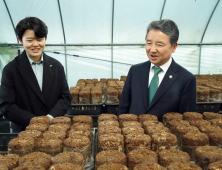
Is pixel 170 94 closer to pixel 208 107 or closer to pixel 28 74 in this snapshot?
pixel 28 74

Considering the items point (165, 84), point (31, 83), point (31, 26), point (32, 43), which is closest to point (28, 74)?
point (31, 83)

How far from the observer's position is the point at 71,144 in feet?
4.74

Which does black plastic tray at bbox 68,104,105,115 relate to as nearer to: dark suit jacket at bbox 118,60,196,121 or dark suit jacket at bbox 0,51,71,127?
dark suit jacket at bbox 0,51,71,127

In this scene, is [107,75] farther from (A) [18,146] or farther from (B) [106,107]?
(A) [18,146]

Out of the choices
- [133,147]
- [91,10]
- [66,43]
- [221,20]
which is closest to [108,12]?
[91,10]

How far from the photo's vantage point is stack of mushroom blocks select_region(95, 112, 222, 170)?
50.5 inches

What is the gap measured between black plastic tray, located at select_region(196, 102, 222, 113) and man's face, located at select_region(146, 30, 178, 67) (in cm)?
225

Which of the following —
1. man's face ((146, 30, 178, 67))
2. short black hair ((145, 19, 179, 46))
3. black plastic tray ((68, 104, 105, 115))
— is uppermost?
short black hair ((145, 19, 179, 46))

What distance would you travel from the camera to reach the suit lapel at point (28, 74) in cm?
236

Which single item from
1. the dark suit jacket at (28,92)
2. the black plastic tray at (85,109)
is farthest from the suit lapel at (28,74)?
the black plastic tray at (85,109)

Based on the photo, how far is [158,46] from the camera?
6.73ft

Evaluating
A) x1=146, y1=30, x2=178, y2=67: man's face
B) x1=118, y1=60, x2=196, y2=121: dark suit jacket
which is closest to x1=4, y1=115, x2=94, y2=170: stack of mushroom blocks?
x1=118, y1=60, x2=196, y2=121: dark suit jacket

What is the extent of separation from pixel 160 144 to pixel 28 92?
1.63 m

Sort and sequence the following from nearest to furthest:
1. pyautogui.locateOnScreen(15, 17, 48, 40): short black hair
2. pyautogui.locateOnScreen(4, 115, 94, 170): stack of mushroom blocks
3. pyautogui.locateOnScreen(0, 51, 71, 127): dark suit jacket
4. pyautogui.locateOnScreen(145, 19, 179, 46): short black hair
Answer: pyautogui.locateOnScreen(4, 115, 94, 170): stack of mushroom blocks → pyautogui.locateOnScreen(145, 19, 179, 46): short black hair → pyautogui.locateOnScreen(15, 17, 48, 40): short black hair → pyautogui.locateOnScreen(0, 51, 71, 127): dark suit jacket
